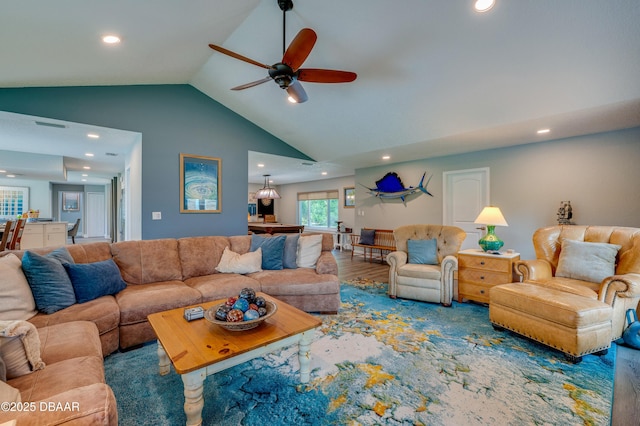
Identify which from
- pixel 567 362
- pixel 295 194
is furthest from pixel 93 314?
pixel 295 194

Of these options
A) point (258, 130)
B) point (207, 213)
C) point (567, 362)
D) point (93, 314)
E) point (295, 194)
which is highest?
point (258, 130)

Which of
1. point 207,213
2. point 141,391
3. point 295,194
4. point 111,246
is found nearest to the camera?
point 141,391

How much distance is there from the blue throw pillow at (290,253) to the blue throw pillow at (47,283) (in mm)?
2021

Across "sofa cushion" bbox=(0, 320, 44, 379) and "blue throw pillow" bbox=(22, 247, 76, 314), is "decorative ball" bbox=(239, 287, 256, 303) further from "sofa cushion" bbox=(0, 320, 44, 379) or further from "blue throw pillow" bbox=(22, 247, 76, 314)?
"blue throw pillow" bbox=(22, 247, 76, 314)

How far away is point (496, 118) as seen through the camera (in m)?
3.48

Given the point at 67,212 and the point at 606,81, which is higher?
the point at 606,81

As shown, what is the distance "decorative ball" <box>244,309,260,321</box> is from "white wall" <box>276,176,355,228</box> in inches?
259

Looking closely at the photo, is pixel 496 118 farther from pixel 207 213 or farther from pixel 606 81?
pixel 207 213

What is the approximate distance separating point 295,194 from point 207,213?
5.92 metres

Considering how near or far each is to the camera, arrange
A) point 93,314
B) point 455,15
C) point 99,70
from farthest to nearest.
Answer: point 99,70
point 455,15
point 93,314

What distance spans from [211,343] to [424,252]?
10.3ft

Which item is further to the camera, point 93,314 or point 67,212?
point 67,212

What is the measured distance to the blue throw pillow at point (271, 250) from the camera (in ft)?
11.3

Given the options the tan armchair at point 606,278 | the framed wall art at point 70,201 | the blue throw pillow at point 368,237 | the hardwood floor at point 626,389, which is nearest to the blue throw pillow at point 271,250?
the tan armchair at point 606,278
